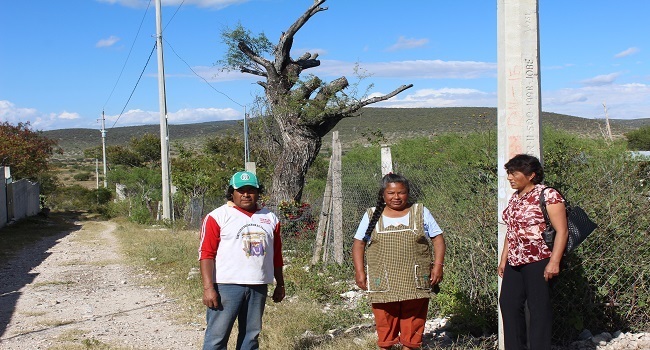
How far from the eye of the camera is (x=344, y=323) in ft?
21.6

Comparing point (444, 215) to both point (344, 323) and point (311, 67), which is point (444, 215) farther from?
point (311, 67)

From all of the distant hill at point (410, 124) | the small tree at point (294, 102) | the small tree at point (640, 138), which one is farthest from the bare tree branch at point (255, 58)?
the small tree at point (640, 138)

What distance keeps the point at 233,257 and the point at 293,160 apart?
927 centimetres

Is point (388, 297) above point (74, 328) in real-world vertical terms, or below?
above

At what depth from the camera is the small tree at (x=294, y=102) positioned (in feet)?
44.0

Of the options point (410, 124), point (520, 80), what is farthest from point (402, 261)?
point (410, 124)

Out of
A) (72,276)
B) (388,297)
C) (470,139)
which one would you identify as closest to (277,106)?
(470,139)

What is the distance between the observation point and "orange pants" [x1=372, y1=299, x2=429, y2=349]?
15.3 ft

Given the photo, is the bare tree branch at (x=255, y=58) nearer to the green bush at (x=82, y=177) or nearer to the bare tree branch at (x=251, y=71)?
the bare tree branch at (x=251, y=71)

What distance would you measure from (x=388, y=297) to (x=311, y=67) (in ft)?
34.8

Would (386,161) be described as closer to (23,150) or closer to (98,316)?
(98,316)

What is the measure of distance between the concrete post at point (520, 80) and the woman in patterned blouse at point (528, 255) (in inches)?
10.3

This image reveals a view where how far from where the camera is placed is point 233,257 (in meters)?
4.56

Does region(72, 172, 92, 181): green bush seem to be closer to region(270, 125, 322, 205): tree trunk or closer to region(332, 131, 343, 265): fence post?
region(270, 125, 322, 205): tree trunk
